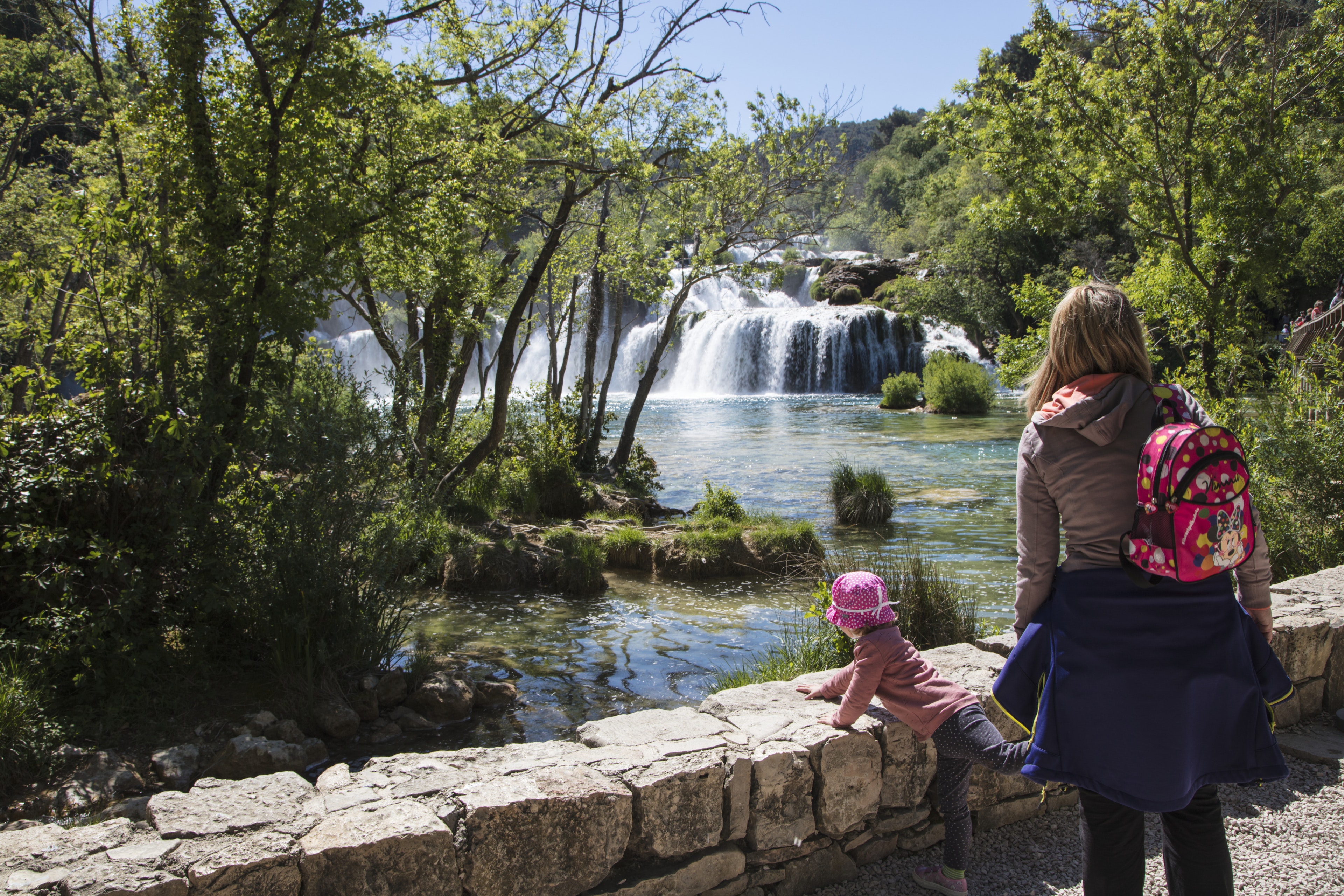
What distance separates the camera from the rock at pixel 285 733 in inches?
179

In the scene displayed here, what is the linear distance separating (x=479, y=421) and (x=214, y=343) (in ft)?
24.8

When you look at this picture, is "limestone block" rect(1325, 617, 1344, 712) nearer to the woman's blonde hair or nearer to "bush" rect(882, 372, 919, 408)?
the woman's blonde hair

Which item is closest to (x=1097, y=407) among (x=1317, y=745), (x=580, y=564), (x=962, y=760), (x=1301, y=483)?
(x=962, y=760)

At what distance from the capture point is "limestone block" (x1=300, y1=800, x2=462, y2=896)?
205 cm

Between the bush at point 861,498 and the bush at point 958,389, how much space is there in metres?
16.3

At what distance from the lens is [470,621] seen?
756 centimetres

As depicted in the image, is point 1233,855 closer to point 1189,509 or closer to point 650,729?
point 1189,509

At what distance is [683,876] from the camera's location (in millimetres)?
2518

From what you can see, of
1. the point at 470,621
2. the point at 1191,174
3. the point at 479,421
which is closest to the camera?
the point at 470,621

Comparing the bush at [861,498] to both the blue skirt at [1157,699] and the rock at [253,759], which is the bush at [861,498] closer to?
the rock at [253,759]

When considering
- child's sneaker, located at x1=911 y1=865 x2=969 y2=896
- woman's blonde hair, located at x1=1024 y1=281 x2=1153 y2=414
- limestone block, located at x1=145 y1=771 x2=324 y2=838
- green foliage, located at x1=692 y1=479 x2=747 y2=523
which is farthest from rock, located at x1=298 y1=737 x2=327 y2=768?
green foliage, located at x1=692 y1=479 x2=747 y2=523

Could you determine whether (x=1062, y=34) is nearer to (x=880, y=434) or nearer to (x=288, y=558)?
(x=288, y=558)

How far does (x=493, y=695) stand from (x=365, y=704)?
0.83 m

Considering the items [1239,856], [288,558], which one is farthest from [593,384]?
[1239,856]
